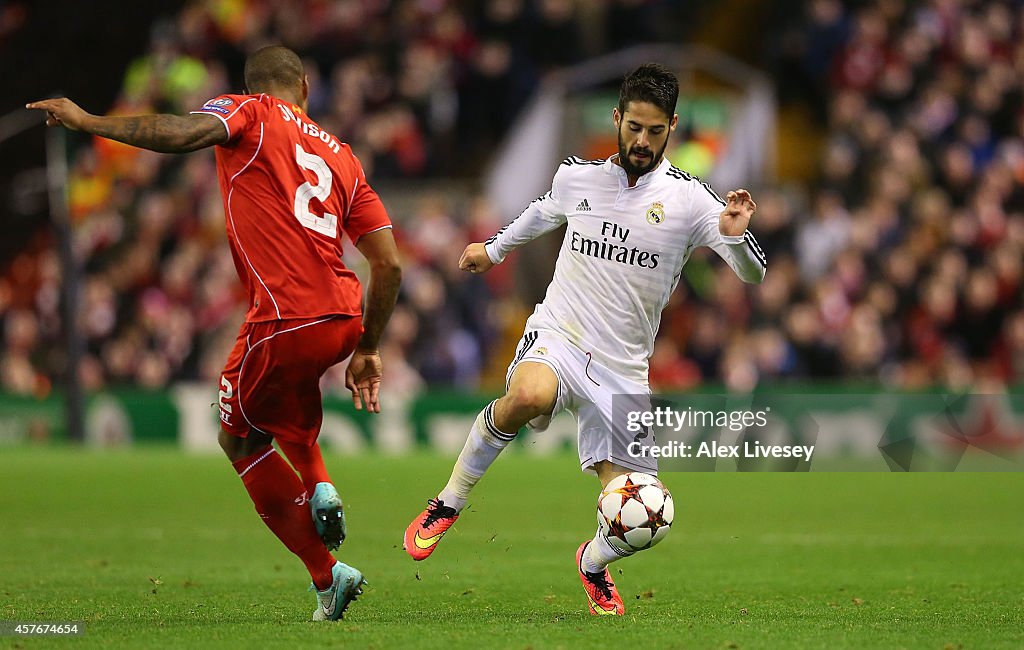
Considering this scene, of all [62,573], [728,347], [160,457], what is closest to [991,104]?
[728,347]

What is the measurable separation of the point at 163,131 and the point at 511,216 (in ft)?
50.7

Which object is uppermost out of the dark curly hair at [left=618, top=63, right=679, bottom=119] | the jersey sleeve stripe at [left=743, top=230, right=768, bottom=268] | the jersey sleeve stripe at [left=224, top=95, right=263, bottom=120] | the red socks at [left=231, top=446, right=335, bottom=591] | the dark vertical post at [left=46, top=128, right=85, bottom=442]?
the dark curly hair at [left=618, top=63, right=679, bottom=119]

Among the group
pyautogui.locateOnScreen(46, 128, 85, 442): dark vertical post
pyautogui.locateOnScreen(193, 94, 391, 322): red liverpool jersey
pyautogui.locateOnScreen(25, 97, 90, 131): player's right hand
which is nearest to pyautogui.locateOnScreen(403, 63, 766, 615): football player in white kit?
pyautogui.locateOnScreen(193, 94, 391, 322): red liverpool jersey

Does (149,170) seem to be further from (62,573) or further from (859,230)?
(62,573)

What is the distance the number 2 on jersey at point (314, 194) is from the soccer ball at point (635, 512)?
1855 millimetres

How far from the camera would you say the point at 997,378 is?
19.0 metres

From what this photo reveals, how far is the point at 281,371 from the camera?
7289mm

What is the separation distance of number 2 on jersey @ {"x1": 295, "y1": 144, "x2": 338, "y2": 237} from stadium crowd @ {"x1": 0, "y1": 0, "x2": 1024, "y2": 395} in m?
12.1

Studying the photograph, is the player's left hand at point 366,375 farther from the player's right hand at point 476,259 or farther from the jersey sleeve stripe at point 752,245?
the jersey sleeve stripe at point 752,245

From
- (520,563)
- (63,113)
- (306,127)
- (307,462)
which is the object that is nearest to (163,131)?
(63,113)

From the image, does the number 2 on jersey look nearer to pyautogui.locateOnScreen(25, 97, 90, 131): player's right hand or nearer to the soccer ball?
pyautogui.locateOnScreen(25, 97, 90, 131): player's right hand

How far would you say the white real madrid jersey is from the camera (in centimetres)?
794

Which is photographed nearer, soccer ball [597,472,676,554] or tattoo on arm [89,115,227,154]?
tattoo on arm [89,115,227,154]

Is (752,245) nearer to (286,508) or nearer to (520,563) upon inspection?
(286,508)
